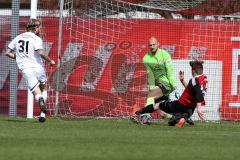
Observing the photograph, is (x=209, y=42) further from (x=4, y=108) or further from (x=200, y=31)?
(x=4, y=108)

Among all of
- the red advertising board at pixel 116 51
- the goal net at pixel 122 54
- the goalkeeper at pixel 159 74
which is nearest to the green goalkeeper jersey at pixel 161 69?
the goalkeeper at pixel 159 74

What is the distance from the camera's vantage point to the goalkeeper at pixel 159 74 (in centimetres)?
1767

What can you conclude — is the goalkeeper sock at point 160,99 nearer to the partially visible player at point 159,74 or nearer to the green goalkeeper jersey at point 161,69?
the partially visible player at point 159,74

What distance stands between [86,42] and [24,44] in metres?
4.11

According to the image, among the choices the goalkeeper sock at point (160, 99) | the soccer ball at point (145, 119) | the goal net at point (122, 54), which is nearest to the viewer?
the soccer ball at point (145, 119)

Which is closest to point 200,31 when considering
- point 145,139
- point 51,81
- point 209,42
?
point 209,42

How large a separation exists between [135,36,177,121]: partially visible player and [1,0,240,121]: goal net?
2.83 meters

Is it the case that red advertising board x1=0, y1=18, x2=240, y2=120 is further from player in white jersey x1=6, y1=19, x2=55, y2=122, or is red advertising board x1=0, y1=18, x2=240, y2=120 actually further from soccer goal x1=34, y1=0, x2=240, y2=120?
player in white jersey x1=6, y1=19, x2=55, y2=122

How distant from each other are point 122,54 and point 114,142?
8677 mm

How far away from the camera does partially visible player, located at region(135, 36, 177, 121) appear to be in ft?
58.0

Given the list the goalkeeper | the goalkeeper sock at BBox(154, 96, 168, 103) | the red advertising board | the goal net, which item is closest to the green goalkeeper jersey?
the goalkeeper

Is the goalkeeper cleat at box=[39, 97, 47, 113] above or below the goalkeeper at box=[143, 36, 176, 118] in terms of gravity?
below

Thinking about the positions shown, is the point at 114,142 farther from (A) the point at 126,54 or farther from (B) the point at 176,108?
(A) the point at 126,54

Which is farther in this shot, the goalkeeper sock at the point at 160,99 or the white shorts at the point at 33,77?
the goalkeeper sock at the point at 160,99
